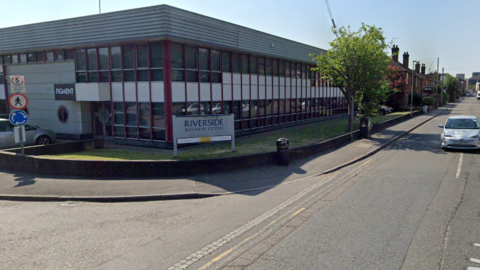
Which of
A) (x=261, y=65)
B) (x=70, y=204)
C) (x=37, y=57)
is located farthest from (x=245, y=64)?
(x=70, y=204)

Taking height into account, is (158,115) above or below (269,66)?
below

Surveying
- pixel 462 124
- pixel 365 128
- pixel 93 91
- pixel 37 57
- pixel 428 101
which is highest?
pixel 37 57

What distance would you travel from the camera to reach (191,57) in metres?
18.0

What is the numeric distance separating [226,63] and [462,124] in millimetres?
12698

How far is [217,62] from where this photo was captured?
20.0 m

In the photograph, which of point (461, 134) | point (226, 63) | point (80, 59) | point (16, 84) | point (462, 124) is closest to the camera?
point (16, 84)

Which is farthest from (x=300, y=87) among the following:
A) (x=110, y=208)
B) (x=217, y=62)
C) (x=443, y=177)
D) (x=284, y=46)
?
(x=110, y=208)

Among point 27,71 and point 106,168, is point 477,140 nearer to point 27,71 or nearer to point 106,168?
point 106,168

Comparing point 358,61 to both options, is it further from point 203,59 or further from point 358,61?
point 203,59

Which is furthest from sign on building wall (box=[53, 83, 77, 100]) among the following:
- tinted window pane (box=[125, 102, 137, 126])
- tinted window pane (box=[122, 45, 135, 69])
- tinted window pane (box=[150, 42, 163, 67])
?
tinted window pane (box=[150, 42, 163, 67])

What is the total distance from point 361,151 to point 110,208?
12.3 meters

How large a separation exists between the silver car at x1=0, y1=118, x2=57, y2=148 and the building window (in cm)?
218

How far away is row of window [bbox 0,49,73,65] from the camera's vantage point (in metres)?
20.2

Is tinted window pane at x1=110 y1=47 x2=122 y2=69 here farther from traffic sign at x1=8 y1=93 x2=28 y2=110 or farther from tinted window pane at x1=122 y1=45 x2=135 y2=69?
traffic sign at x1=8 y1=93 x2=28 y2=110
